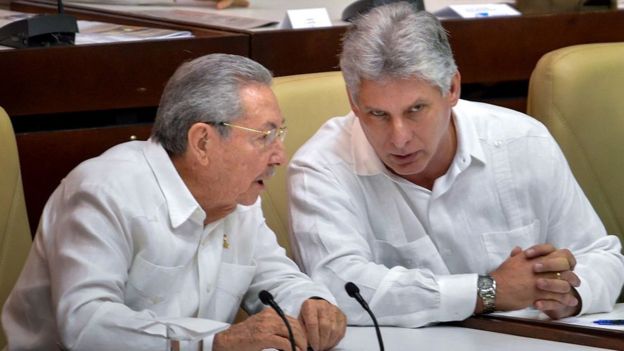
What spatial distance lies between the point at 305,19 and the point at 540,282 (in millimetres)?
1254

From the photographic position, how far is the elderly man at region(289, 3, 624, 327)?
7.23 ft

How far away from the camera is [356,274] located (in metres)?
2.23

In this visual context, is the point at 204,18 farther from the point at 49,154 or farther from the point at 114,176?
the point at 114,176

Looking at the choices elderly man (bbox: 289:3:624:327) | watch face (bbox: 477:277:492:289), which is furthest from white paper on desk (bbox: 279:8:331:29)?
watch face (bbox: 477:277:492:289)

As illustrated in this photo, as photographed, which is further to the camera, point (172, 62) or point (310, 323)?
point (172, 62)

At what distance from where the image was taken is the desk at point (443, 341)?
199 cm

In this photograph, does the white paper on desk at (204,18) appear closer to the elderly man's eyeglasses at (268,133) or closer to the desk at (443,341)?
the elderly man's eyeglasses at (268,133)

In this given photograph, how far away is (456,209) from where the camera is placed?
95.0 inches

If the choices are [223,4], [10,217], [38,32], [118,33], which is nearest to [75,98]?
[38,32]

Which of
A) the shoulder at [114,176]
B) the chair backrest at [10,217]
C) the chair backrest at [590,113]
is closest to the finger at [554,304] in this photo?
the chair backrest at [590,113]

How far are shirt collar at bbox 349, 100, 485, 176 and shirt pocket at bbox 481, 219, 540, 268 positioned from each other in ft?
0.53

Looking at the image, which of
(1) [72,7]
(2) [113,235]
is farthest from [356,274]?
(1) [72,7]

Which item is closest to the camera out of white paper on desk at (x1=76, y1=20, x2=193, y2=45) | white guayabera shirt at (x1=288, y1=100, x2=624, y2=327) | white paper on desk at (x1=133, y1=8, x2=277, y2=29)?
white guayabera shirt at (x1=288, y1=100, x2=624, y2=327)

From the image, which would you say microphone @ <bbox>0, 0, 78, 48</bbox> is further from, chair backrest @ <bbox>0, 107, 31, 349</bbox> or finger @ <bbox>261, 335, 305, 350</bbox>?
finger @ <bbox>261, 335, 305, 350</bbox>
